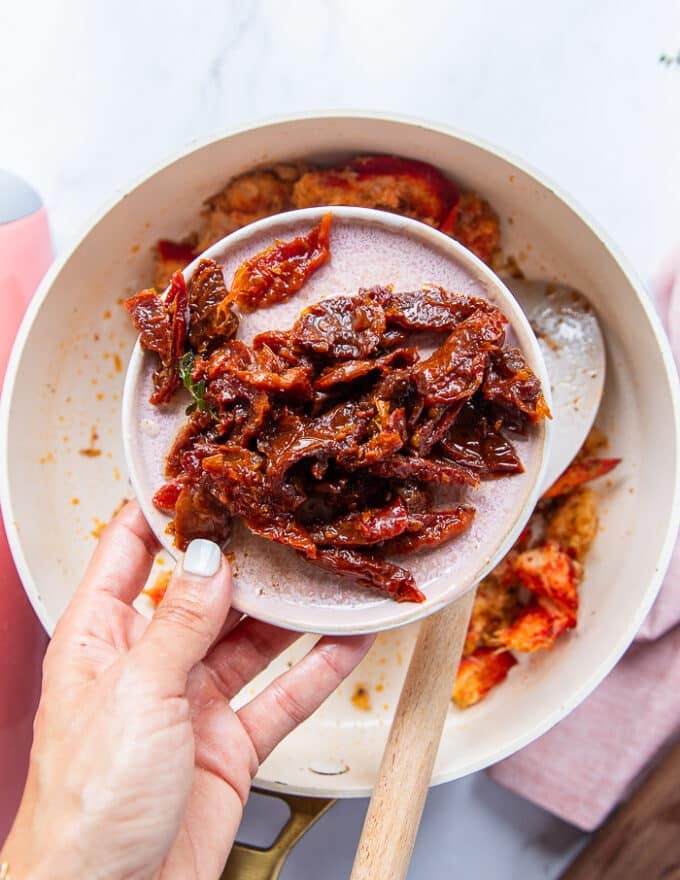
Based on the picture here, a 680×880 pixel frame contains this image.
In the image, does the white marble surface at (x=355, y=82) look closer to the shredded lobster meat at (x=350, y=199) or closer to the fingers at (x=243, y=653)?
the shredded lobster meat at (x=350, y=199)

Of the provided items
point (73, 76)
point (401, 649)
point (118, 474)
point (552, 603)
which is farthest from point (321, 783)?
point (73, 76)

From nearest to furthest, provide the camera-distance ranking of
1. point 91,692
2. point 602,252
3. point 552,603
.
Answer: point 91,692
point 602,252
point 552,603

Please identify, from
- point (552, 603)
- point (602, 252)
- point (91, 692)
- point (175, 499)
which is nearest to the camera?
point (91, 692)

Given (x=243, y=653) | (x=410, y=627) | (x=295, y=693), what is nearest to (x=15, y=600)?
(x=243, y=653)

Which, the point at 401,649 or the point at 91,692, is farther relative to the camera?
the point at 401,649

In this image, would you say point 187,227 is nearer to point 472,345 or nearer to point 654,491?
point 472,345

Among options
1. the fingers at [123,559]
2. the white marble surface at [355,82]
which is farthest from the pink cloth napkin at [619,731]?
the fingers at [123,559]
